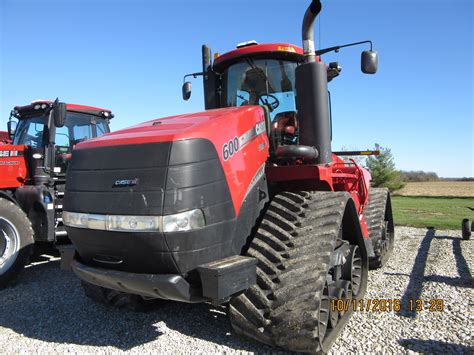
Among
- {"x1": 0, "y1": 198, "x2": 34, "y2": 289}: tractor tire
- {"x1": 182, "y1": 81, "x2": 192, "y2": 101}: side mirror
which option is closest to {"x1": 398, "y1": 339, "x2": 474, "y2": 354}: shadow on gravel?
{"x1": 182, "y1": 81, "x2": 192, "y2": 101}: side mirror

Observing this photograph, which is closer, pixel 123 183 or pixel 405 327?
pixel 123 183

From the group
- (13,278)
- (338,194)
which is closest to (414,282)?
(338,194)

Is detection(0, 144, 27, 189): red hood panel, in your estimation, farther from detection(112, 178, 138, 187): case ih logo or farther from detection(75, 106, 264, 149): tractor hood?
detection(112, 178, 138, 187): case ih logo

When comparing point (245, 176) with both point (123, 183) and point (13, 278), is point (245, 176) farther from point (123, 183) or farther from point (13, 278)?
point (13, 278)

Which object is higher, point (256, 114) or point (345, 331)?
point (256, 114)

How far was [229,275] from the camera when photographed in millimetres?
2717

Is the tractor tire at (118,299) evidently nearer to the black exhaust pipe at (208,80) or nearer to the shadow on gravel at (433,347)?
the black exhaust pipe at (208,80)

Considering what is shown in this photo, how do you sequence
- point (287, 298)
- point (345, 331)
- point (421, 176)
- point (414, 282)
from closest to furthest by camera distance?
point (287, 298)
point (345, 331)
point (414, 282)
point (421, 176)

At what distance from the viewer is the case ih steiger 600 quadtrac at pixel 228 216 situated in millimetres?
2664

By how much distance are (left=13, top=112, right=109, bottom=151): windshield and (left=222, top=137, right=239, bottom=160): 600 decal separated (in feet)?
15.6

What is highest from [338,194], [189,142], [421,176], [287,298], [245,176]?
[189,142]

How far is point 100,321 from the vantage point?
3971 millimetres

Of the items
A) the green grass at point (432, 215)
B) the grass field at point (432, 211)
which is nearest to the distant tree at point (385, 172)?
the grass field at point (432, 211)

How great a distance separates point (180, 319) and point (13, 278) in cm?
284
